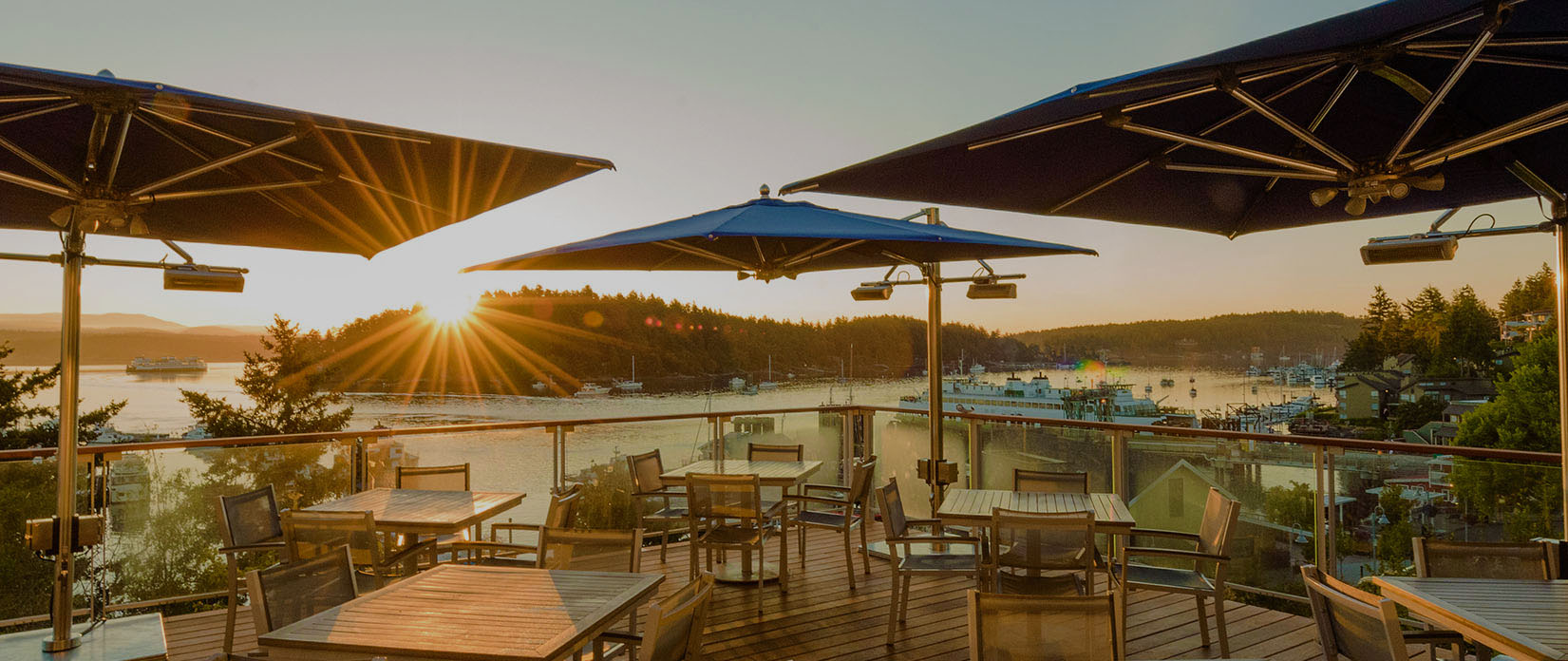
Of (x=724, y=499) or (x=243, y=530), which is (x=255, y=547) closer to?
(x=243, y=530)

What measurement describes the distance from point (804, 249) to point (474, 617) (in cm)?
355

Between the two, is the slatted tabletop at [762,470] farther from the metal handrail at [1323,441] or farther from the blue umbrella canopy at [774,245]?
the metal handrail at [1323,441]

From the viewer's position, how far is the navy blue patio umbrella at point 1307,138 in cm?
213

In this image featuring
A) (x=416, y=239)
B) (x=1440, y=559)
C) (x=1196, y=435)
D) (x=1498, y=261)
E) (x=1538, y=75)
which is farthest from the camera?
(x=1498, y=261)

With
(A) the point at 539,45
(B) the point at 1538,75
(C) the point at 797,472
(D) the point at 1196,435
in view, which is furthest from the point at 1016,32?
(B) the point at 1538,75

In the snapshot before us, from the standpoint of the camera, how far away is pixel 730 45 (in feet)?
32.1

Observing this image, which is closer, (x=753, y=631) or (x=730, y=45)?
(x=753, y=631)

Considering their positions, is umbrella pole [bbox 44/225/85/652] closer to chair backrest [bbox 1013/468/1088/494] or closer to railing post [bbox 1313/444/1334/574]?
chair backrest [bbox 1013/468/1088/494]

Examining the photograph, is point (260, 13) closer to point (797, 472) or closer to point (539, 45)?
point (539, 45)

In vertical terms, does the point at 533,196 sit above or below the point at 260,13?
below

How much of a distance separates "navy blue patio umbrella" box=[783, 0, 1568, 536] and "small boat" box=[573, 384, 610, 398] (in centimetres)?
2334

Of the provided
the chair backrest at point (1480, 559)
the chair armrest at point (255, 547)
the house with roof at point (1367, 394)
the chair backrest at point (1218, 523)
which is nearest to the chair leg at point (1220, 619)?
the chair backrest at point (1218, 523)

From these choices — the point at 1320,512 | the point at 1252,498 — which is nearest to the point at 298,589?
the point at 1252,498

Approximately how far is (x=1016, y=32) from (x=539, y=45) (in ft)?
20.1
